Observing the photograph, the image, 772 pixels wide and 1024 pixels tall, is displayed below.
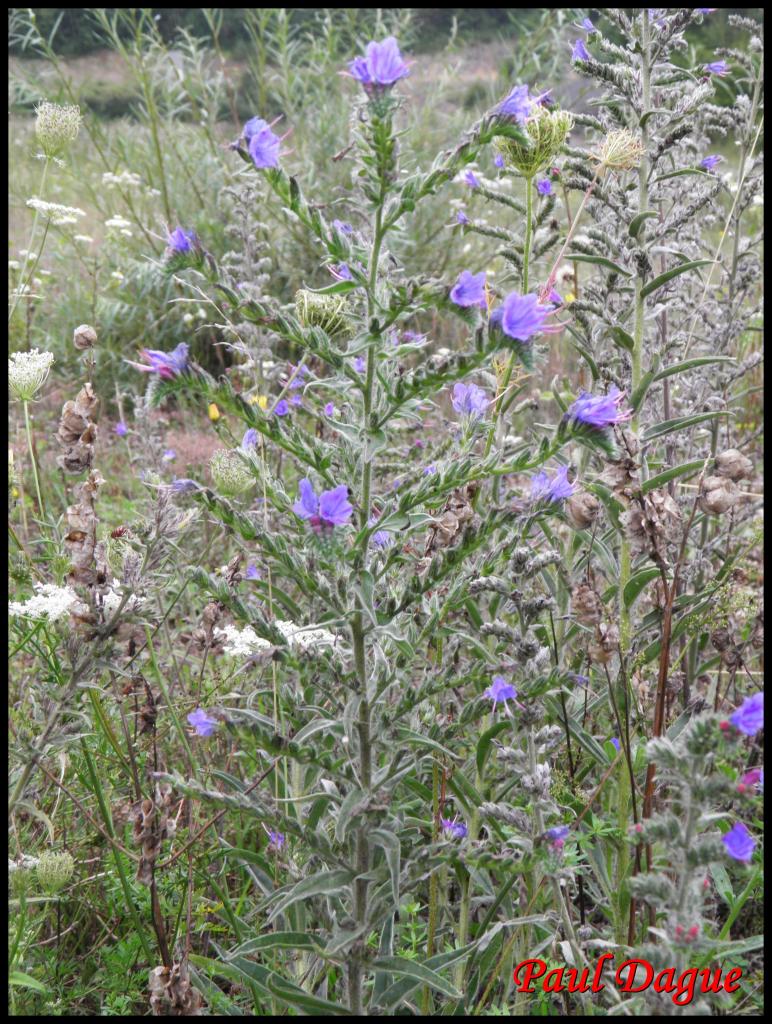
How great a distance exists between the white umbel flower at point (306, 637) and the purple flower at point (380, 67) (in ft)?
3.20

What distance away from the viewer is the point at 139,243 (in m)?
6.70

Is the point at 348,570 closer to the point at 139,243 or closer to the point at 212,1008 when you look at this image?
the point at 212,1008

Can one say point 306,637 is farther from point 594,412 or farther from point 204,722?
point 594,412

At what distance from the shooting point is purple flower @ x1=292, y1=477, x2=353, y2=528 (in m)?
Result: 1.40

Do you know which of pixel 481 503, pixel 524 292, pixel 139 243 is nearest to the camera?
pixel 524 292

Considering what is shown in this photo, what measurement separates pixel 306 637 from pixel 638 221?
4.23ft

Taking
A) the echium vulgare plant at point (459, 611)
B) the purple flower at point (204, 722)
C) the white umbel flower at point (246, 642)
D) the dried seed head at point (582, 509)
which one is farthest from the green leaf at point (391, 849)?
the dried seed head at point (582, 509)

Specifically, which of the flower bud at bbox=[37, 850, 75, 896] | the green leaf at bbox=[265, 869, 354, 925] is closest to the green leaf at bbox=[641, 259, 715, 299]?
the green leaf at bbox=[265, 869, 354, 925]

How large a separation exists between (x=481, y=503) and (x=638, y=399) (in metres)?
0.47

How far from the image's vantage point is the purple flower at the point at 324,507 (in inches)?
55.1

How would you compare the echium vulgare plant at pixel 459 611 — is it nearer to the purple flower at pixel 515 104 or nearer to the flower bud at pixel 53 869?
the purple flower at pixel 515 104

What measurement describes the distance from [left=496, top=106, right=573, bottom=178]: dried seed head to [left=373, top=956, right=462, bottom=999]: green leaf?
1635 mm

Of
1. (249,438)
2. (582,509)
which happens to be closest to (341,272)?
(249,438)

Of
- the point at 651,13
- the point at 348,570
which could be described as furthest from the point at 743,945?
the point at 651,13
